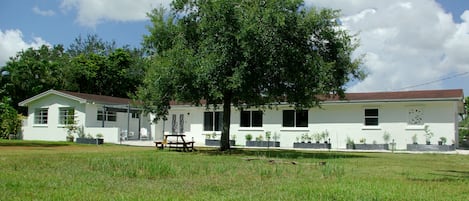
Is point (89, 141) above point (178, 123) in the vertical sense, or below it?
below

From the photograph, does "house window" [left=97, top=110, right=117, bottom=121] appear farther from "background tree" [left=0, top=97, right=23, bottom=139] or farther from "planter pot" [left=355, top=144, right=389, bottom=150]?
"planter pot" [left=355, top=144, right=389, bottom=150]

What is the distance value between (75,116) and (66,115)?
1264 millimetres

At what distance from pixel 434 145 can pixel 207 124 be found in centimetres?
1578

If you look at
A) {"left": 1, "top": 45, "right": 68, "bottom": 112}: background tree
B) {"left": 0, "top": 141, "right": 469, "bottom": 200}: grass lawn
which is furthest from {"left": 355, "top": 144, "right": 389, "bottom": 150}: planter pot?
{"left": 1, "top": 45, "right": 68, "bottom": 112}: background tree

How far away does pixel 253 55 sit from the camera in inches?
741

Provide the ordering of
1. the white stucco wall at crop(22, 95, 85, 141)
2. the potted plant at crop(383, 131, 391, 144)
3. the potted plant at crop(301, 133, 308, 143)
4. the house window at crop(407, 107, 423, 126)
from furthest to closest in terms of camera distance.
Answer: the white stucco wall at crop(22, 95, 85, 141) → the potted plant at crop(301, 133, 308, 143) → the potted plant at crop(383, 131, 391, 144) → the house window at crop(407, 107, 423, 126)

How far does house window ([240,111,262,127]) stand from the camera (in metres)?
32.4

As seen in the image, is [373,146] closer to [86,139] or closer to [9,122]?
A: [86,139]

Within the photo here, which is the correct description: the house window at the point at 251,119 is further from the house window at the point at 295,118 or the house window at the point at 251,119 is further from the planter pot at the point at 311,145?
the planter pot at the point at 311,145

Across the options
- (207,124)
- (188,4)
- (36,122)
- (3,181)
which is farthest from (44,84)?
(3,181)

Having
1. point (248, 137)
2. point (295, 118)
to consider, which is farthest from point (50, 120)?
point (295, 118)

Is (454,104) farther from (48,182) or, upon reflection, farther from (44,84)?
(44,84)

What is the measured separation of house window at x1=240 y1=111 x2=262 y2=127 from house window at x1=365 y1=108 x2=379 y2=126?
23.9ft

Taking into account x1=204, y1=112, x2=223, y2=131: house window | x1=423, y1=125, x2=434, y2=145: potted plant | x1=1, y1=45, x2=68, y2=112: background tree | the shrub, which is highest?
x1=1, y1=45, x2=68, y2=112: background tree
